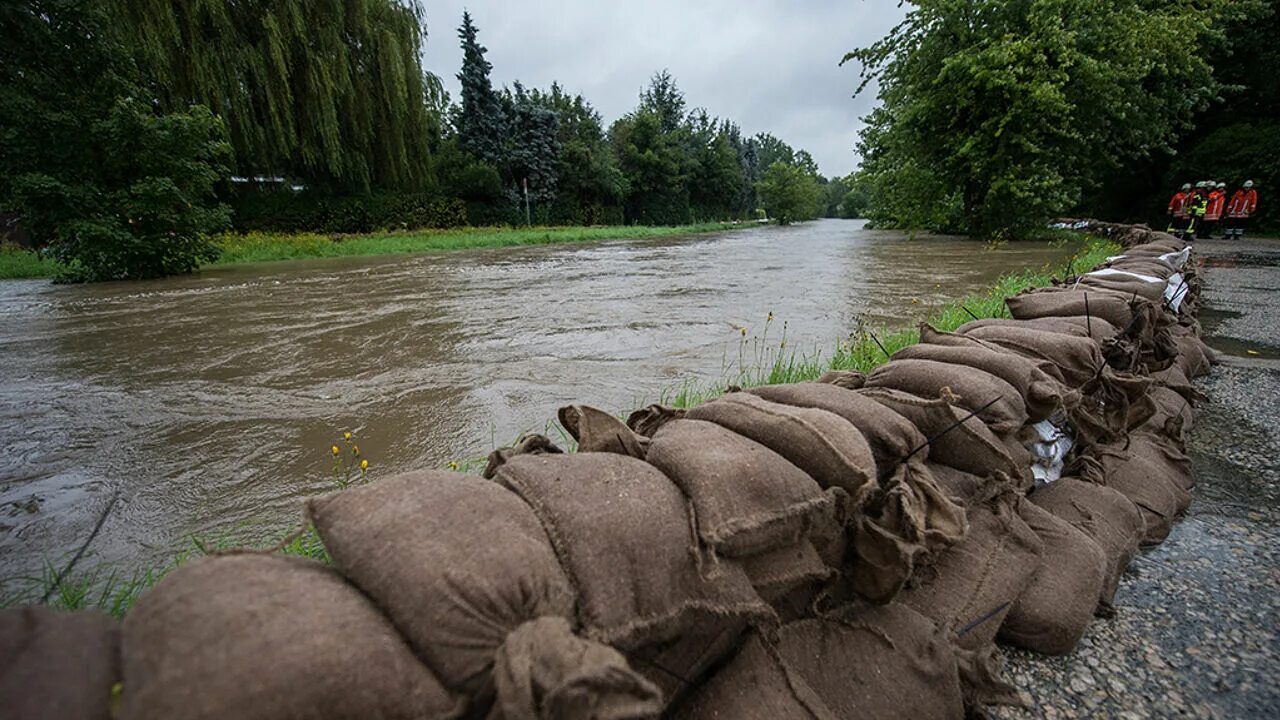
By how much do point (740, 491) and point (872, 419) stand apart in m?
0.48

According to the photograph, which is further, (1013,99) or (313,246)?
(313,246)

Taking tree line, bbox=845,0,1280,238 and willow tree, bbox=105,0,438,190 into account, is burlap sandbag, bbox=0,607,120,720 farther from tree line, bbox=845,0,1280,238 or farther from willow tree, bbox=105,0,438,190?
willow tree, bbox=105,0,438,190

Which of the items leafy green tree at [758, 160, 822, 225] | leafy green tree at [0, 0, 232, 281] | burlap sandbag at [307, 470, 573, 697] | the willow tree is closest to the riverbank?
leafy green tree at [0, 0, 232, 281]

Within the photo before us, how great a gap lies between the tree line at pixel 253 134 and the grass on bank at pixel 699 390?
32.8 feet

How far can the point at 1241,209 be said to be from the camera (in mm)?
14461

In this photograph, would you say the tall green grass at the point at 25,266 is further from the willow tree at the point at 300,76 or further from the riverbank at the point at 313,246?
the willow tree at the point at 300,76

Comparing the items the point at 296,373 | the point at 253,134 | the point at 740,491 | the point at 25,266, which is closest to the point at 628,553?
the point at 740,491

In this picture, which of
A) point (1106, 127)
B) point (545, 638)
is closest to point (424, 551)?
point (545, 638)

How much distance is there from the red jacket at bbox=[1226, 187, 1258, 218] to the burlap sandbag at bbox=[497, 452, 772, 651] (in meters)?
21.0

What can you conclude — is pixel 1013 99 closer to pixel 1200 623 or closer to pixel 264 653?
pixel 1200 623

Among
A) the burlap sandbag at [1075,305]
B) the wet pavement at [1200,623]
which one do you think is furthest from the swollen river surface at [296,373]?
the wet pavement at [1200,623]

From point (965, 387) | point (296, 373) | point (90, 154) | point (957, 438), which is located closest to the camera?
point (957, 438)

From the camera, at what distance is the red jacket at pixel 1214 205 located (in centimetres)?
1383

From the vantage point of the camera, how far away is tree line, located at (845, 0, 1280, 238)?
10680 mm
